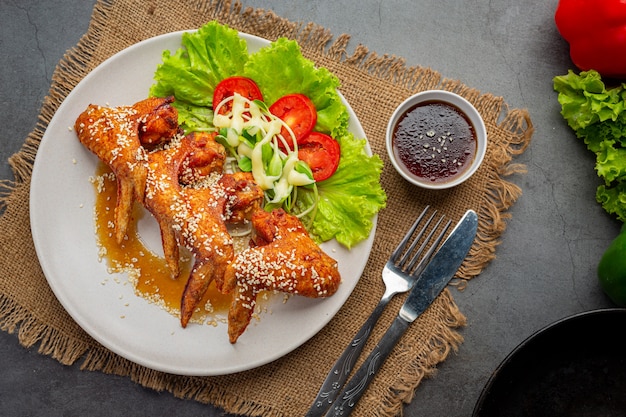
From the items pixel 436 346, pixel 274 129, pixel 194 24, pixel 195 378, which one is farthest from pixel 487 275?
pixel 194 24

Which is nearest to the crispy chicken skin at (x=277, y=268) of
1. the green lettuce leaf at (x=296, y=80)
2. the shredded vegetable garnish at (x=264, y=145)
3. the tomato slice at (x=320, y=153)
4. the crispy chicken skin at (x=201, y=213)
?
the crispy chicken skin at (x=201, y=213)

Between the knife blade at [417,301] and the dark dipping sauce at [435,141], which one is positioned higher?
the dark dipping sauce at [435,141]

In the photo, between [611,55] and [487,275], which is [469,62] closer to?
[611,55]

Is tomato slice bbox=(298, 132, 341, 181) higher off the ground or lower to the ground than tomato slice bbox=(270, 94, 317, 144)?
lower

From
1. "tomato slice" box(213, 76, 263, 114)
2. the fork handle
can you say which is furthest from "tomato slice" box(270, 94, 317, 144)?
the fork handle

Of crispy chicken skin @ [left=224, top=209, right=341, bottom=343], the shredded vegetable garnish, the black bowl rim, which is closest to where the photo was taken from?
the black bowl rim

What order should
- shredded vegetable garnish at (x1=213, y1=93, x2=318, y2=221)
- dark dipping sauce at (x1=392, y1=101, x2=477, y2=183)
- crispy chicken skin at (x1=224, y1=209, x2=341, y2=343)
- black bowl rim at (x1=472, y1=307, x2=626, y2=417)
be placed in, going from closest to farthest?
black bowl rim at (x1=472, y1=307, x2=626, y2=417) → crispy chicken skin at (x1=224, y1=209, x2=341, y2=343) → shredded vegetable garnish at (x1=213, y1=93, x2=318, y2=221) → dark dipping sauce at (x1=392, y1=101, x2=477, y2=183)

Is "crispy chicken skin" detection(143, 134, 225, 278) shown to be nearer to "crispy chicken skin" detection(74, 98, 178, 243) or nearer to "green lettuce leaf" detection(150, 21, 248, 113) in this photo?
"crispy chicken skin" detection(74, 98, 178, 243)

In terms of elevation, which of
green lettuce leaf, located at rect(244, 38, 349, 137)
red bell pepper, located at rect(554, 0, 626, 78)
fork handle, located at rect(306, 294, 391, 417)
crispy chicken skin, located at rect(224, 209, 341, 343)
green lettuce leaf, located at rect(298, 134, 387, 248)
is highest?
red bell pepper, located at rect(554, 0, 626, 78)

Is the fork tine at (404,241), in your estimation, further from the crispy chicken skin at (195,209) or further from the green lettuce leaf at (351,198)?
the crispy chicken skin at (195,209)
